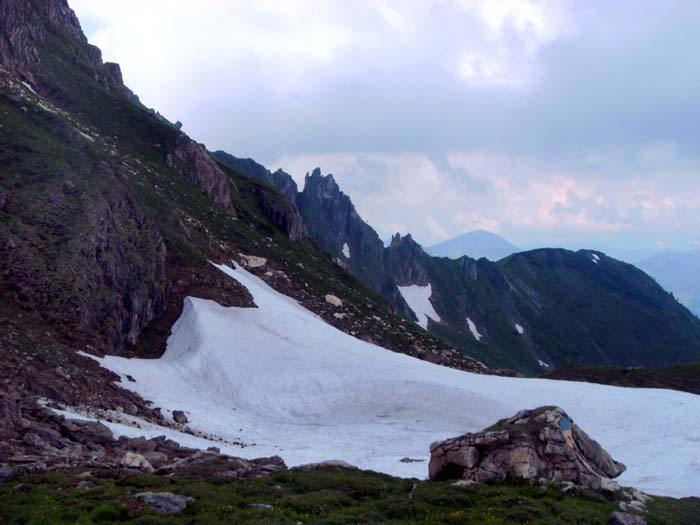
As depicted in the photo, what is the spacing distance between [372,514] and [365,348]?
36.0 m

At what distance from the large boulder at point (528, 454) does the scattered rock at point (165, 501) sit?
377 inches

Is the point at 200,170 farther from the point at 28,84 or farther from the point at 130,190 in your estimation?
the point at 130,190

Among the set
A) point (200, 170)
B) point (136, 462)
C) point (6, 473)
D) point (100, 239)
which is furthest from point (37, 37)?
point (6, 473)

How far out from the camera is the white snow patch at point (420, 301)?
179500 mm

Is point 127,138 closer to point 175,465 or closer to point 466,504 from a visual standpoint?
point 175,465

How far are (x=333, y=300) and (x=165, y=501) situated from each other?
5235cm

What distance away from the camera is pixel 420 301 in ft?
620

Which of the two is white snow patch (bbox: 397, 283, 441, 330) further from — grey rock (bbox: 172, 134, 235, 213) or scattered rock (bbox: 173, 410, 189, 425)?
scattered rock (bbox: 173, 410, 189, 425)

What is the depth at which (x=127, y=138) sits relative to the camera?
3278 inches

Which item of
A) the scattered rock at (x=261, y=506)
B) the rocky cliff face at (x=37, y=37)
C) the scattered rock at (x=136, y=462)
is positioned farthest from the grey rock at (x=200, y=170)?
the scattered rock at (x=261, y=506)

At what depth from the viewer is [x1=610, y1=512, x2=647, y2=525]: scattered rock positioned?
1540 centimetres

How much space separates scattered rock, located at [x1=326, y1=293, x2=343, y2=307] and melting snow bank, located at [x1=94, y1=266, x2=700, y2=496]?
15.0 metres

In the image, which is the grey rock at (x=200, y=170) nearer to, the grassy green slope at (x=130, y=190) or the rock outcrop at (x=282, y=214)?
the grassy green slope at (x=130, y=190)

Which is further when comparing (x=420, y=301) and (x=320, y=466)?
(x=420, y=301)
